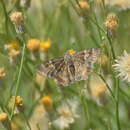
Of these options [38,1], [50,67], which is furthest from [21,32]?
[38,1]

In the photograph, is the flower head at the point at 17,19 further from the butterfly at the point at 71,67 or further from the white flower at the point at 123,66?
the white flower at the point at 123,66

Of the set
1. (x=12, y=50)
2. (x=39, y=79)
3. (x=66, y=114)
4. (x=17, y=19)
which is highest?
(x=17, y=19)

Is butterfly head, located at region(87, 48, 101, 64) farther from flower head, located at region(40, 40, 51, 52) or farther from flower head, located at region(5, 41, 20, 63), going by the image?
flower head, located at region(40, 40, 51, 52)

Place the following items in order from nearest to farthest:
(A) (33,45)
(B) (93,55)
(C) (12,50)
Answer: (B) (93,55), (C) (12,50), (A) (33,45)

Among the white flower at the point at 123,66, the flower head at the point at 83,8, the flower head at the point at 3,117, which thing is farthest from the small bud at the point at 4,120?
the flower head at the point at 83,8

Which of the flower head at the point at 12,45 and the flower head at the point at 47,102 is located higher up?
the flower head at the point at 12,45

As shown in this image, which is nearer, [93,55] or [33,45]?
[93,55]

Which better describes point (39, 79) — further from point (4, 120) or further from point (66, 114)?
point (4, 120)

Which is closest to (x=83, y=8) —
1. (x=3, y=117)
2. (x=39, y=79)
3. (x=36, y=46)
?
(x=36, y=46)
